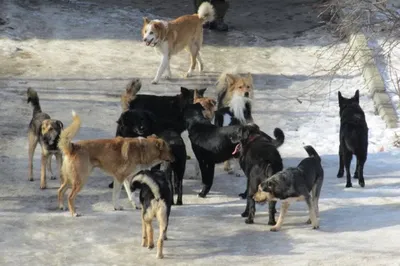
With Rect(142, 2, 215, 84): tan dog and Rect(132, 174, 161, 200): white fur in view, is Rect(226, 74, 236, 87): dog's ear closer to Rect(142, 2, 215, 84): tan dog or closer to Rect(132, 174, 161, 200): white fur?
Rect(142, 2, 215, 84): tan dog

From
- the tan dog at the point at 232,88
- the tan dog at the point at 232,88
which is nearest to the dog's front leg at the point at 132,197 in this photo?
the tan dog at the point at 232,88

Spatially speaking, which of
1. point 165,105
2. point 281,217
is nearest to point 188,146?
point 165,105

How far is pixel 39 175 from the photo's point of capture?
11.9m

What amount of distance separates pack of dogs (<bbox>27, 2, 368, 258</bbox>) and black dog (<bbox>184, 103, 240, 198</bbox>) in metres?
0.01

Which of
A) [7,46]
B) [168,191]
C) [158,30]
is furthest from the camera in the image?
[7,46]

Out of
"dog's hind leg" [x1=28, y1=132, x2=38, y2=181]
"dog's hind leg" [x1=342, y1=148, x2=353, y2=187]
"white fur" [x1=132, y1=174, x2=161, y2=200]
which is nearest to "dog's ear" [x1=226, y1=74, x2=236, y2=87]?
"dog's hind leg" [x1=342, y1=148, x2=353, y2=187]

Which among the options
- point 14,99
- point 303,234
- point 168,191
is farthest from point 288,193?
point 14,99

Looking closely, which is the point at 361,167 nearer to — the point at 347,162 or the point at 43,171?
the point at 347,162

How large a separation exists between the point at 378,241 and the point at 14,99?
766cm

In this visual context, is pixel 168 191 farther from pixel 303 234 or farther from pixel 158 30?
pixel 158 30

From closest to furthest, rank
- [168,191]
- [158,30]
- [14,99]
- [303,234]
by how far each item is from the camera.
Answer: [168,191]
[303,234]
[14,99]
[158,30]

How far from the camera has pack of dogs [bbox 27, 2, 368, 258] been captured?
956 cm

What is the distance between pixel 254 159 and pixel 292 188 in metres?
0.88

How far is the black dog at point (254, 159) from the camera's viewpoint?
1012 cm
